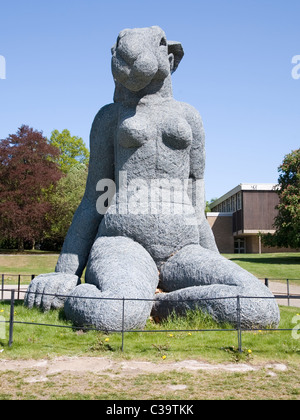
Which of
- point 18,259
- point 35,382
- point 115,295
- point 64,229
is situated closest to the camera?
point 35,382

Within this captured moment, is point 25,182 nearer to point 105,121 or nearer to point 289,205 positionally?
point 289,205

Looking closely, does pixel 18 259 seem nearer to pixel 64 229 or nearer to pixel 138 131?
pixel 64 229

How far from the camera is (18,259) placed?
2428 cm

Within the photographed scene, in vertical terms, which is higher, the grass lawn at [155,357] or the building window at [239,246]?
the building window at [239,246]

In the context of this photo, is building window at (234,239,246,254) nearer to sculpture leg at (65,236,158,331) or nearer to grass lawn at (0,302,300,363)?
sculpture leg at (65,236,158,331)

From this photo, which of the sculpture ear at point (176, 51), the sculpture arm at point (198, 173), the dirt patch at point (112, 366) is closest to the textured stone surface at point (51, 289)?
the dirt patch at point (112, 366)

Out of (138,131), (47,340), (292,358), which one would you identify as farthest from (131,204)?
(292,358)

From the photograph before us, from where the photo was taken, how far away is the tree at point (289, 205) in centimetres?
2345

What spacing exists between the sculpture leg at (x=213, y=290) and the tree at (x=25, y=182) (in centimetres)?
2419

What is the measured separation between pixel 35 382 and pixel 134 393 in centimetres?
82

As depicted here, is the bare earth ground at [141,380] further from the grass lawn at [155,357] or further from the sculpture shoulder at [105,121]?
the sculpture shoulder at [105,121]

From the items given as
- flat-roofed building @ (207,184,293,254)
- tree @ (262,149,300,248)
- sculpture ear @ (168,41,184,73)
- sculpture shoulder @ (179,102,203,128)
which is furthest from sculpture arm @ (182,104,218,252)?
flat-roofed building @ (207,184,293,254)

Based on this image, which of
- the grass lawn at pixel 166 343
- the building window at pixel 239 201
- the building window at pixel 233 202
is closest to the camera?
the grass lawn at pixel 166 343

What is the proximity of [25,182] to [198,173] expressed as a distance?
24.5 meters
